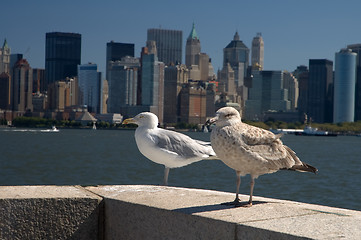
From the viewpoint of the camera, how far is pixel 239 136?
18.3 ft

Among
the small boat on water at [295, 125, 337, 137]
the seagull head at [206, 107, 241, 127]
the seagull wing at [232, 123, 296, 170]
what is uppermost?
the seagull head at [206, 107, 241, 127]

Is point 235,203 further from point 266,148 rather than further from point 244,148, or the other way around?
point 266,148

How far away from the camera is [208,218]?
4.73m

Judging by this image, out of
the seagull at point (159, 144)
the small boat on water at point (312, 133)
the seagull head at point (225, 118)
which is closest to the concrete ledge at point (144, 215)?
the seagull head at point (225, 118)

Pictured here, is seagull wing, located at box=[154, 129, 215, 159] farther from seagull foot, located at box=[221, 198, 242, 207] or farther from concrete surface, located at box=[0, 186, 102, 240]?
seagull foot, located at box=[221, 198, 242, 207]

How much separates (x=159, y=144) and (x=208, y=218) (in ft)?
11.6

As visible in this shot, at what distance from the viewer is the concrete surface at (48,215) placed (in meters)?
5.32

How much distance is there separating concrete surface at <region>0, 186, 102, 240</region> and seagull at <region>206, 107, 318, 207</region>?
122 centimetres

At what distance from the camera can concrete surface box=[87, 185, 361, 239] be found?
4258 mm

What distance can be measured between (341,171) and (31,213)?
4653 cm

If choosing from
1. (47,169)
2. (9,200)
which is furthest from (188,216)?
(47,169)

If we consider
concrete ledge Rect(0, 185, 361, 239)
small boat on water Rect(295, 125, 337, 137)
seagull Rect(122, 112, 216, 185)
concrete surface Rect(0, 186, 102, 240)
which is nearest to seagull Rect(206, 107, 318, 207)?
concrete ledge Rect(0, 185, 361, 239)

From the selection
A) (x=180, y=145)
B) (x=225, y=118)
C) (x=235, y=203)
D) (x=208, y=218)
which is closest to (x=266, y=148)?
(x=225, y=118)

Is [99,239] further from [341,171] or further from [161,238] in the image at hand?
[341,171]
